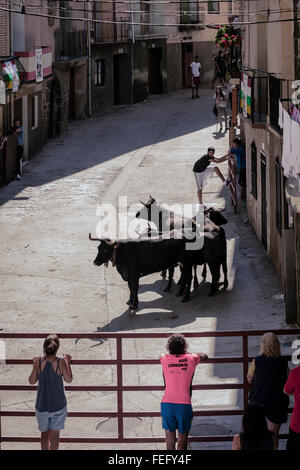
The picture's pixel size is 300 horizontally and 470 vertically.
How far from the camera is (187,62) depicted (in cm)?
5128

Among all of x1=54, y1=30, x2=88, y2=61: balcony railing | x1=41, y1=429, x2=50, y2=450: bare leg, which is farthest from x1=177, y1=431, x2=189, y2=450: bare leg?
x1=54, y1=30, x2=88, y2=61: balcony railing

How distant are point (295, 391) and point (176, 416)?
132cm

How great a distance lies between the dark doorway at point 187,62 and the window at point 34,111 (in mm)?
16983

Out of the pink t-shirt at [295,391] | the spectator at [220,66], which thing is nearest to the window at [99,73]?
the spectator at [220,66]

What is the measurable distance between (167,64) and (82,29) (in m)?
8.05

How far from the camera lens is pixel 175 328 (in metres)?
17.9

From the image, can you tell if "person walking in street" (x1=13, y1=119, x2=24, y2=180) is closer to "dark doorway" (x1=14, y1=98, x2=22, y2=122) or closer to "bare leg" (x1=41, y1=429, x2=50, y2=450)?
"dark doorway" (x1=14, y1=98, x2=22, y2=122)

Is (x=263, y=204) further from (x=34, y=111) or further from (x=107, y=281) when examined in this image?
(x=34, y=111)

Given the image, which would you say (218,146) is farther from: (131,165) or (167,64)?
(167,64)

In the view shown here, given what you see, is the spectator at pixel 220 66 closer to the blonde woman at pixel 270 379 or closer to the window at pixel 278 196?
the window at pixel 278 196

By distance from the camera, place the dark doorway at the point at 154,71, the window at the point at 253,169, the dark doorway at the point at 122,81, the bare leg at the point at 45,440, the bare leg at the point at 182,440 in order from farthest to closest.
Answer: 1. the dark doorway at the point at 154,71
2. the dark doorway at the point at 122,81
3. the window at the point at 253,169
4. the bare leg at the point at 45,440
5. the bare leg at the point at 182,440

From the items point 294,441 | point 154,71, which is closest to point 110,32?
point 154,71

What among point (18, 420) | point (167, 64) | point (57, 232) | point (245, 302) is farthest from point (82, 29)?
point (18, 420)

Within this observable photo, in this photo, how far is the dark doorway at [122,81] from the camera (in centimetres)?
4588
